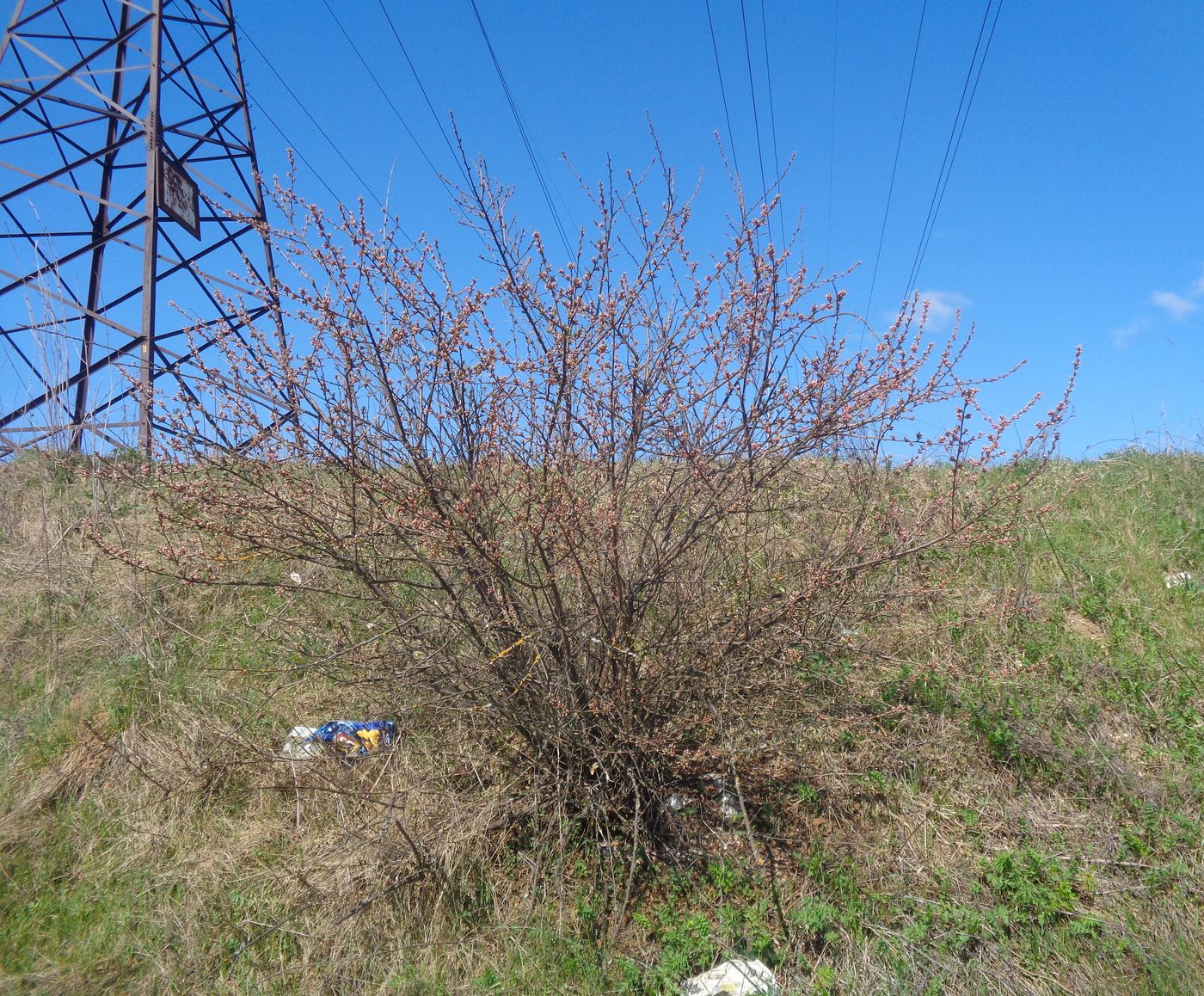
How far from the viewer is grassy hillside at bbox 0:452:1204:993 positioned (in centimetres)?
280

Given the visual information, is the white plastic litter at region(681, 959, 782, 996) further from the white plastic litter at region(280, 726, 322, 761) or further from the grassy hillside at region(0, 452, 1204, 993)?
the white plastic litter at region(280, 726, 322, 761)

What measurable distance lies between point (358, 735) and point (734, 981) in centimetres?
195

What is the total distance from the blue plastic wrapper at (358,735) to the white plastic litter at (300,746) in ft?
0.18

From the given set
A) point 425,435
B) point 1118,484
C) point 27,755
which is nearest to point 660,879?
point 425,435

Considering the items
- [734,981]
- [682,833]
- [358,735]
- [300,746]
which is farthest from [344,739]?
[734,981]

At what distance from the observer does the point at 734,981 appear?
267cm

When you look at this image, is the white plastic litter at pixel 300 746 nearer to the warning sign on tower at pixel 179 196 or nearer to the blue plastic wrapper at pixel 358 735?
the blue plastic wrapper at pixel 358 735

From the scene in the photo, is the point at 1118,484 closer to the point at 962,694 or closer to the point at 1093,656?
the point at 1093,656

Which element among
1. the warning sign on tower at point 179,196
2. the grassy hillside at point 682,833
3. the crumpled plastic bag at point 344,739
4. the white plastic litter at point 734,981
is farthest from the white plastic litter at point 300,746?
the warning sign on tower at point 179,196

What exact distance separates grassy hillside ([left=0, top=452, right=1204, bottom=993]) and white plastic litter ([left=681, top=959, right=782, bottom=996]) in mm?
73

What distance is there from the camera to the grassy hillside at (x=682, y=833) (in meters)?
2.80

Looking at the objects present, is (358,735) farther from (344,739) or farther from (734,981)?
(734,981)

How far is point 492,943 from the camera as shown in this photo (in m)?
2.94

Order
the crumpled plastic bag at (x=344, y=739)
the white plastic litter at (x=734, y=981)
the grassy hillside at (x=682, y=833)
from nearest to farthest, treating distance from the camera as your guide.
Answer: the white plastic litter at (x=734, y=981) < the grassy hillside at (x=682, y=833) < the crumpled plastic bag at (x=344, y=739)
